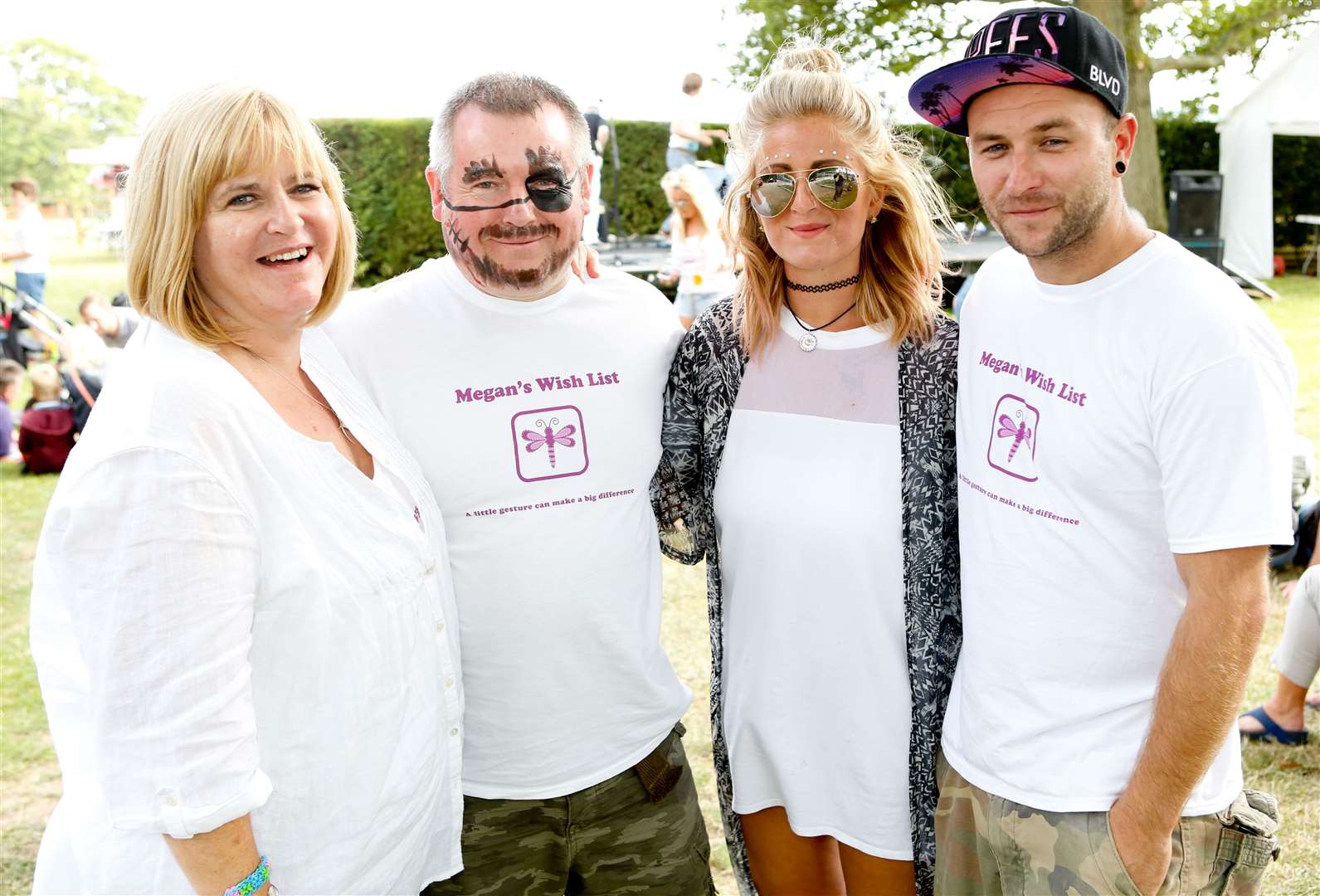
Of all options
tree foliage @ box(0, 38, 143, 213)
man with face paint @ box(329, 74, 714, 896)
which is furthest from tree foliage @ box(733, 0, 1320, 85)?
tree foliage @ box(0, 38, 143, 213)

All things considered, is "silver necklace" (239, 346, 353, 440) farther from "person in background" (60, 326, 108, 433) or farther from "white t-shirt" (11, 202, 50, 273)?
"white t-shirt" (11, 202, 50, 273)

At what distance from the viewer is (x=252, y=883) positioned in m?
1.55

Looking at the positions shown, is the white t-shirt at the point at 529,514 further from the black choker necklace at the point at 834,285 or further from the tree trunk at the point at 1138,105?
the tree trunk at the point at 1138,105

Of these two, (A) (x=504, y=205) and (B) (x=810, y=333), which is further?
(B) (x=810, y=333)

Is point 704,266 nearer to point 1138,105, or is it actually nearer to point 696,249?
point 696,249

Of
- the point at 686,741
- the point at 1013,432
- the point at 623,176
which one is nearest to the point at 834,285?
the point at 1013,432

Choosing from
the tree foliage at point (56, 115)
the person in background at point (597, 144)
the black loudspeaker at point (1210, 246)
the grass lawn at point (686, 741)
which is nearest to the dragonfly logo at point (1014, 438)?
the grass lawn at point (686, 741)

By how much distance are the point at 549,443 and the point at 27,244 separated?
10911 mm

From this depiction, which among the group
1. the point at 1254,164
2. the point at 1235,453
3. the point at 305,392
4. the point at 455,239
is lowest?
the point at 1235,453

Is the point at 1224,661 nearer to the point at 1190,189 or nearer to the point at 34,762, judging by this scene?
the point at 34,762

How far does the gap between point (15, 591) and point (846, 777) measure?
507cm

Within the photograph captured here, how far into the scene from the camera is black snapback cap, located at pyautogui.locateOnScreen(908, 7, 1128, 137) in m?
1.81

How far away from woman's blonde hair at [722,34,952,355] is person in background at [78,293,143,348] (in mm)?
7222

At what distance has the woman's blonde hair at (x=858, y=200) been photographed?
7.38ft
